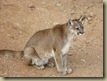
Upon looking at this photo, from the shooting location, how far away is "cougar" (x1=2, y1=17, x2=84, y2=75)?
26.0 feet

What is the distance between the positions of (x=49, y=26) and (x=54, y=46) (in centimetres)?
177

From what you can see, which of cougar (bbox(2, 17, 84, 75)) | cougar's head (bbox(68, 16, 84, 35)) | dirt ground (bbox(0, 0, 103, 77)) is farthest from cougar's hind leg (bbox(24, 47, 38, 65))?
cougar's head (bbox(68, 16, 84, 35))

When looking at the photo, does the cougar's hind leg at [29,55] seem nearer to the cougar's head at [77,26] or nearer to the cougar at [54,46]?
the cougar at [54,46]

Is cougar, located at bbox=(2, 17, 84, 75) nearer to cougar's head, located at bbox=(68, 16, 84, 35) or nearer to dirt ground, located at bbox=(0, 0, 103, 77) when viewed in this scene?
cougar's head, located at bbox=(68, 16, 84, 35)

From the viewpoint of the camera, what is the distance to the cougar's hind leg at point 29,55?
8.15m

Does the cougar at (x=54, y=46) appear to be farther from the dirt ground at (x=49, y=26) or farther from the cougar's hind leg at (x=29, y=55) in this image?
the dirt ground at (x=49, y=26)

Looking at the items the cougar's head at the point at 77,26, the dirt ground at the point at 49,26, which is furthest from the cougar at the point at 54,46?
the dirt ground at the point at 49,26

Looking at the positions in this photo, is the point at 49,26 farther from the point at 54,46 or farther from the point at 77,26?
the point at 77,26

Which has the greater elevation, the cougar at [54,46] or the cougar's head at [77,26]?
the cougar's head at [77,26]

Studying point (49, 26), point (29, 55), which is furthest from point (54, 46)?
point (49, 26)

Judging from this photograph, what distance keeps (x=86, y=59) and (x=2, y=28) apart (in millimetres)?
2020

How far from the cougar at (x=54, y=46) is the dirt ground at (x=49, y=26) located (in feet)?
0.48

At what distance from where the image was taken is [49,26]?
9688mm

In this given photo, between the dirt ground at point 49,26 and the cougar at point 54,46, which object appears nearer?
the cougar at point 54,46
